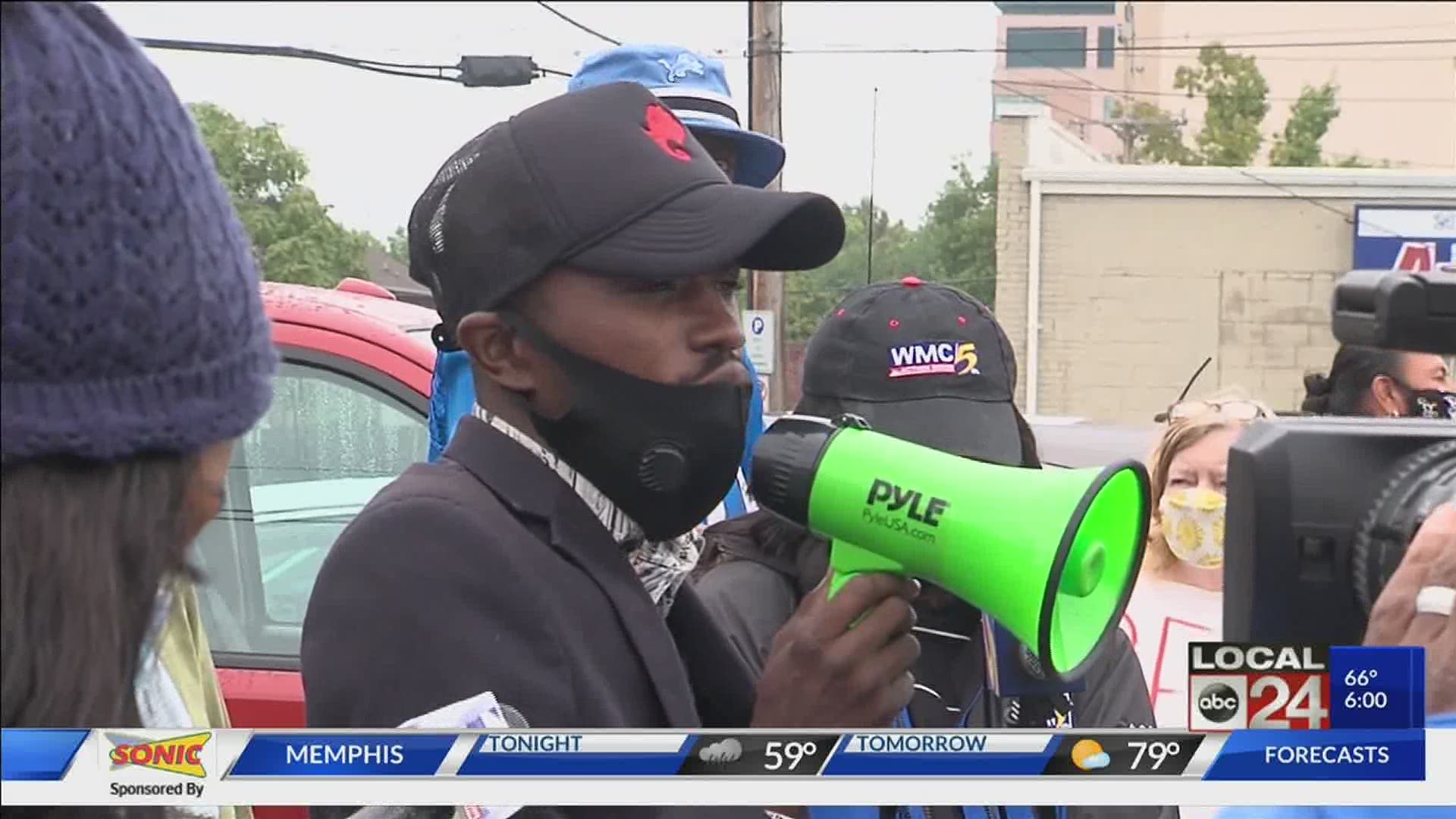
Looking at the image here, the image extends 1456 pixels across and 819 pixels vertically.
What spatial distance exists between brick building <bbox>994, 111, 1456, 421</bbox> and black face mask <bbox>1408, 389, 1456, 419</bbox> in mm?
457

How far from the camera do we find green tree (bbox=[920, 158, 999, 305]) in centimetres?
244

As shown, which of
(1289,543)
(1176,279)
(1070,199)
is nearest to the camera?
(1289,543)

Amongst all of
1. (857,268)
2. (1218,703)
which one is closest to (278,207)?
(857,268)

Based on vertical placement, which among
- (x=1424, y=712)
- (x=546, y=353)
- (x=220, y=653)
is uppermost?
(x=546, y=353)

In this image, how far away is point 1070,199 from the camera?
514 cm

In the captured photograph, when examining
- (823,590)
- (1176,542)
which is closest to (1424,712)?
(823,590)

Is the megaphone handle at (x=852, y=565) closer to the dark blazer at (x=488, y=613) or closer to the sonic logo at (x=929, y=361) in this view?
the dark blazer at (x=488, y=613)

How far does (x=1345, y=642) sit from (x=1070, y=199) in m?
3.76

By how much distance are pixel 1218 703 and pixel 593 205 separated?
2.35ft

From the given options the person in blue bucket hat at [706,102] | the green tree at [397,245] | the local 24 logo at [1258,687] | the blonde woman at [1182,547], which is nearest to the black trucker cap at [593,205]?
the local 24 logo at [1258,687]

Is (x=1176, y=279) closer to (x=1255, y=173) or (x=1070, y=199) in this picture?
(x=1070, y=199)

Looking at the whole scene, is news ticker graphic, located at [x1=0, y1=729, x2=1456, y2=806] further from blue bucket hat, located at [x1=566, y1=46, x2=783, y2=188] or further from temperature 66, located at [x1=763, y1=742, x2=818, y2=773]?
blue bucket hat, located at [x1=566, y1=46, x2=783, y2=188]

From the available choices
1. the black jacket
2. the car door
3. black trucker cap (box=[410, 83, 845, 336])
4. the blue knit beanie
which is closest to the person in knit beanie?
the blue knit beanie

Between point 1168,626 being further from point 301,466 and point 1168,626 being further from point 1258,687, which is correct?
point 1258,687
